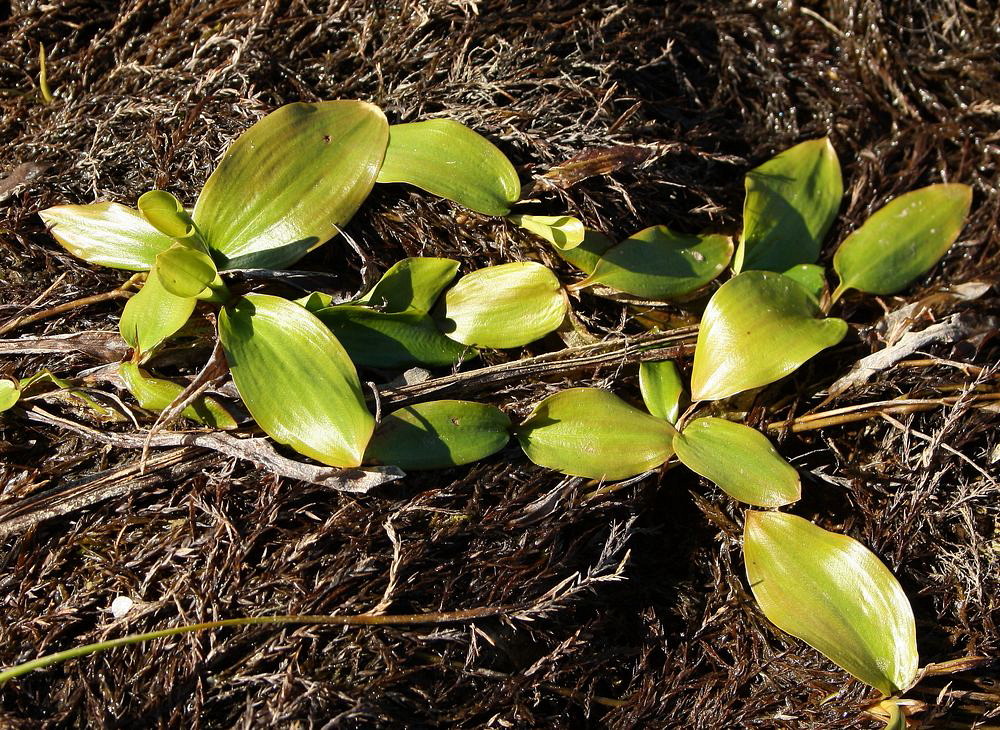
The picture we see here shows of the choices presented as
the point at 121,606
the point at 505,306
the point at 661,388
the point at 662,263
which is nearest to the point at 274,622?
the point at 121,606

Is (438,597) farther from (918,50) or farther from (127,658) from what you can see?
(918,50)

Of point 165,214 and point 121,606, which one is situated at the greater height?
point 165,214

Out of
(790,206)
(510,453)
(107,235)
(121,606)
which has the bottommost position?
(121,606)

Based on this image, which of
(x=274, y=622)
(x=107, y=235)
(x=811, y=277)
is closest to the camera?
(x=274, y=622)

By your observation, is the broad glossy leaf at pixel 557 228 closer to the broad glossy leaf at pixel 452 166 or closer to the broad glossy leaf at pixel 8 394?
the broad glossy leaf at pixel 452 166

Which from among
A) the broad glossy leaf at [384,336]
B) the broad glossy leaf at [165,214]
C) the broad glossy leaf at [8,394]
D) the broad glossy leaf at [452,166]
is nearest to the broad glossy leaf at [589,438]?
the broad glossy leaf at [384,336]

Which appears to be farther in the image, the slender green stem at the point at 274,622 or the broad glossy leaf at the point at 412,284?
the broad glossy leaf at the point at 412,284

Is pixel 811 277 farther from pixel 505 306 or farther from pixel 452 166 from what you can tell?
pixel 452 166
